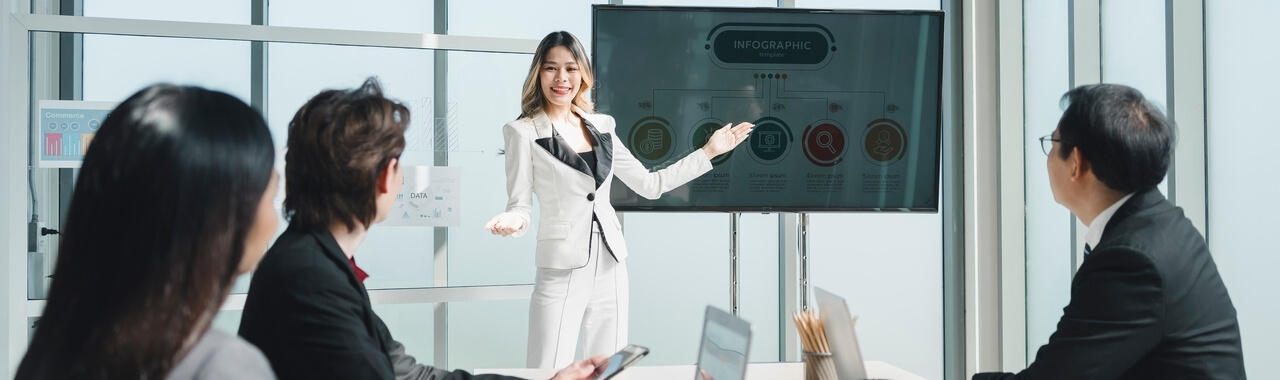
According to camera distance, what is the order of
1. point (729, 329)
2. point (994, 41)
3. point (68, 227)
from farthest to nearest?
point (994, 41) → point (729, 329) → point (68, 227)

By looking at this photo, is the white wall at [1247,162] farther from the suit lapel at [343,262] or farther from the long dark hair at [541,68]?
the suit lapel at [343,262]

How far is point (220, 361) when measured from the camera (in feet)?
2.77

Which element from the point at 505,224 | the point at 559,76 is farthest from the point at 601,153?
the point at 505,224

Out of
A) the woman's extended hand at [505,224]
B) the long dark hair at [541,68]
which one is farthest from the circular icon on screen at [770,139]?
the woman's extended hand at [505,224]

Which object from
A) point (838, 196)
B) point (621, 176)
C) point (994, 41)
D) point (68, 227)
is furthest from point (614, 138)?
point (68, 227)

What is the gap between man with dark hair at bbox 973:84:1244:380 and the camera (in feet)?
5.40

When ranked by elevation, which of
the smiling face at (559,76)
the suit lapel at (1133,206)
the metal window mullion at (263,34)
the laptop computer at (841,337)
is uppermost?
the metal window mullion at (263,34)

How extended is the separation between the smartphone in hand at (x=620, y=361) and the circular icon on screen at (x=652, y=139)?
151 centimetres

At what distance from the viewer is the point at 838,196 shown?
131 inches

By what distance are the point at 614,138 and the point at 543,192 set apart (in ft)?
1.08

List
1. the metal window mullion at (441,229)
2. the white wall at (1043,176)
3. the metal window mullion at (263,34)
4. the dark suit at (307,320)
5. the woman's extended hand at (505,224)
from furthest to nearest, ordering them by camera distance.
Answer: the metal window mullion at (441,229)
the white wall at (1043,176)
the metal window mullion at (263,34)
the woman's extended hand at (505,224)
the dark suit at (307,320)

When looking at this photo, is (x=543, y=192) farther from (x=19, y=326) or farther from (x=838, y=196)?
(x=19, y=326)

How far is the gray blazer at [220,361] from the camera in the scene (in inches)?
32.8

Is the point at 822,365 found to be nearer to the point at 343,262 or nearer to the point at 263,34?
the point at 343,262
